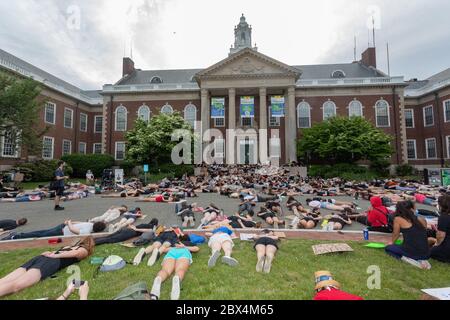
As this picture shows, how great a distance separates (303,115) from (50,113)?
111 feet

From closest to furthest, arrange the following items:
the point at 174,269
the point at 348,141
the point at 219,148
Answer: the point at 174,269 < the point at 348,141 < the point at 219,148

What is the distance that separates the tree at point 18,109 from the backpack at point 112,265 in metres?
21.9

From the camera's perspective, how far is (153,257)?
14.6 feet

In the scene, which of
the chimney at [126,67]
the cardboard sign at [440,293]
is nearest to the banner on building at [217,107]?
the chimney at [126,67]

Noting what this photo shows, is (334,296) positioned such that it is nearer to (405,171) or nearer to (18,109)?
(18,109)

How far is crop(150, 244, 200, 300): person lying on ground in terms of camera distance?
312cm

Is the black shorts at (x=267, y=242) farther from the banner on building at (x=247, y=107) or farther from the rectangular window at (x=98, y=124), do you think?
the rectangular window at (x=98, y=124)

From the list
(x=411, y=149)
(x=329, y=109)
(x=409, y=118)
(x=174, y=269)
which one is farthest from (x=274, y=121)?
(x=174, y=269)

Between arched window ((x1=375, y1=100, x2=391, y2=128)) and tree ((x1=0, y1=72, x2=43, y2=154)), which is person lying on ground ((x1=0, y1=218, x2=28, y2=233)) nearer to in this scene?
tree ((x1=0, y1=72, x2=43, y2=154))

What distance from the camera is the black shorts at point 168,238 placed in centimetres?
512

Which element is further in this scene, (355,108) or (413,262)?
(355,108)

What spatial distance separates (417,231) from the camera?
4449 millimetres

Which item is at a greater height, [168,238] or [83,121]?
[83,121]
